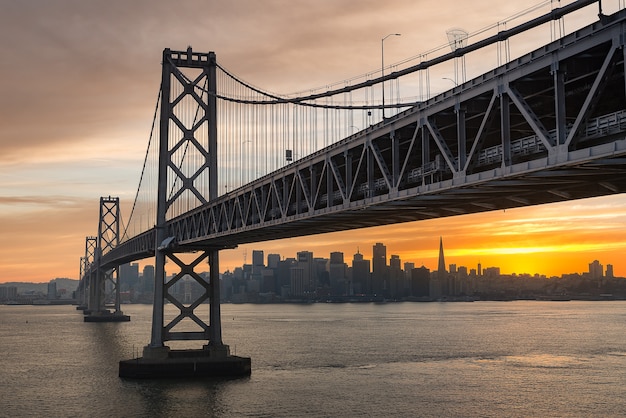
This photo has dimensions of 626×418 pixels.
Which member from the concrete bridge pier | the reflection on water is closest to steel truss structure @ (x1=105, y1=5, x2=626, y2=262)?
the reflection on water

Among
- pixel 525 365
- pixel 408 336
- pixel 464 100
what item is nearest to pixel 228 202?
pixel 464 100

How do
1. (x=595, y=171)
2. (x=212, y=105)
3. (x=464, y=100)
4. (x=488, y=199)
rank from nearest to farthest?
(x=595, y=171)
(x=464, y=100)
(x=488, y=199)
(x=212, y=105)

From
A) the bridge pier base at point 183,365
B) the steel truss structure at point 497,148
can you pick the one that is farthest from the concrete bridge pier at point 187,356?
the steel truss structure at point 497,148

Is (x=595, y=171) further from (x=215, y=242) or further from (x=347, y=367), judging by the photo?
(x=347, y=367)

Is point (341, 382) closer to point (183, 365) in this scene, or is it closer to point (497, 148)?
point (183, 365)

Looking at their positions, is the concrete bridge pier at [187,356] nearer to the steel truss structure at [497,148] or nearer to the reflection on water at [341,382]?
the reflection on water at [341,382]
